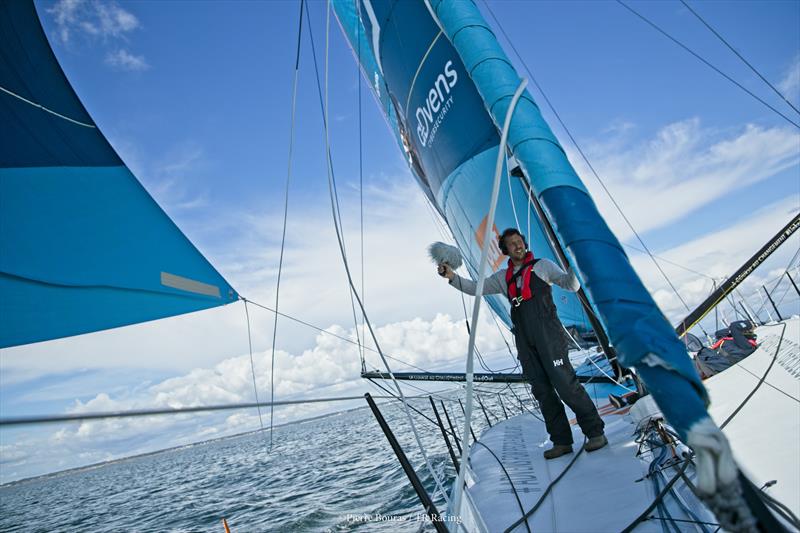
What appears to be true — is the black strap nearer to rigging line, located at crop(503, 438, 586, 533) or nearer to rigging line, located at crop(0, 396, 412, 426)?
rigging line, located at crop(503, 438, 586, 533)

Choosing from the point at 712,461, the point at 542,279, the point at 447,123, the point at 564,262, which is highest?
the point at 447,123

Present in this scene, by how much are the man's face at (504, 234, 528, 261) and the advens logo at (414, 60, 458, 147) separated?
292 cm

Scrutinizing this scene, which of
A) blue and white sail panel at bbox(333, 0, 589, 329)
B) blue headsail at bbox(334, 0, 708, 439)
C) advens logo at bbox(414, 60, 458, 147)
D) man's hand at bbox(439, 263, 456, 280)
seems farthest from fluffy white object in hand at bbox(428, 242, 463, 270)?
advens logo at bbox(414, 60, 458, 147)

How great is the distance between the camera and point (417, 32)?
5.28 metres

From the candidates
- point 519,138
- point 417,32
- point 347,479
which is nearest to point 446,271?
point 519,138

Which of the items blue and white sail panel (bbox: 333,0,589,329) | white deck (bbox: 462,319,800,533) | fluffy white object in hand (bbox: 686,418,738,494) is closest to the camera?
fluffy white object in hand (bbox: 686,418,738,494)

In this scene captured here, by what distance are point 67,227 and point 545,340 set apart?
10.2ft

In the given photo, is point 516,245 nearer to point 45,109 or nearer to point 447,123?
point 447,123

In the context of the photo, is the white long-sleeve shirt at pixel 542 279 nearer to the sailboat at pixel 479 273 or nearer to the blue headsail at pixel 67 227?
the sailboat at pixel 479 273

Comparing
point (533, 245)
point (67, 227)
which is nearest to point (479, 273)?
point (67, 227)

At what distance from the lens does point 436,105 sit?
5418 mm

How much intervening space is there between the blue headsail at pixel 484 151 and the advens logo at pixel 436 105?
13mm

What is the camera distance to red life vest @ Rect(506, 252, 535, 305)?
109 inches

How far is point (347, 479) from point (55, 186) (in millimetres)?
8628
